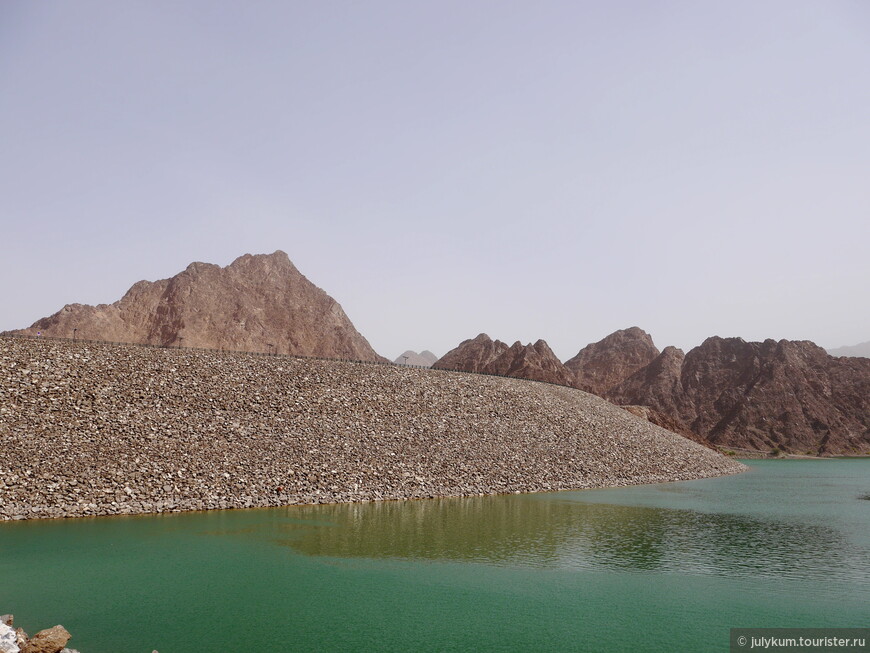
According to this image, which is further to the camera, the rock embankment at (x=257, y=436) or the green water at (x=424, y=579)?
the rock embankment at (x=257, y=436)

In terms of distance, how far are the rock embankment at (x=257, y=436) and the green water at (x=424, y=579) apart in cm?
292

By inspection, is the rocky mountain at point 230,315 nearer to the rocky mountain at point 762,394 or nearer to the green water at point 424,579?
the rocky mountain at point 762,394

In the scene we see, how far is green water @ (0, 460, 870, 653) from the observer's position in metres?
15.8

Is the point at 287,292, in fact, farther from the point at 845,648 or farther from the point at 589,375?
the point at 845,648

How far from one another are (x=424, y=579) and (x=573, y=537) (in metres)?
11.0

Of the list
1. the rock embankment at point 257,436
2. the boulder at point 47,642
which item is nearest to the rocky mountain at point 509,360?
the rock embankment at point 257,436

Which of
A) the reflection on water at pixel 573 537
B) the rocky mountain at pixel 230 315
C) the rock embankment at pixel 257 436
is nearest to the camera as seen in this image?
the reflection on water at pixel 573 537

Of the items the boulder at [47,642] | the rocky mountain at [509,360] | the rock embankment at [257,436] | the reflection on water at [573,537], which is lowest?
the reflection on water at [573,537]

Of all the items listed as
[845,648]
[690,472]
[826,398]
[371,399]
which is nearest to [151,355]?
[371,399]

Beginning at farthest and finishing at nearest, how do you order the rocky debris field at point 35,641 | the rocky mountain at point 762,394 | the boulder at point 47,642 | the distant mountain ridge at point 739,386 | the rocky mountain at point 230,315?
the rocky mountain at point 762,394, the distant mountain ridge at point 739,386, the rocky mountain at point 230,315, the boulder at point 47,642, the rocky debris field at point 35,641

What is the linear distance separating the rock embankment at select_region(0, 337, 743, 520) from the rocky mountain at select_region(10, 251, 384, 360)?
84659mm

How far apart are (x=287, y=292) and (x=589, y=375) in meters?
98.3

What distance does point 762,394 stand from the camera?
153 m

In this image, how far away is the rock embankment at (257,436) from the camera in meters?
33.2
